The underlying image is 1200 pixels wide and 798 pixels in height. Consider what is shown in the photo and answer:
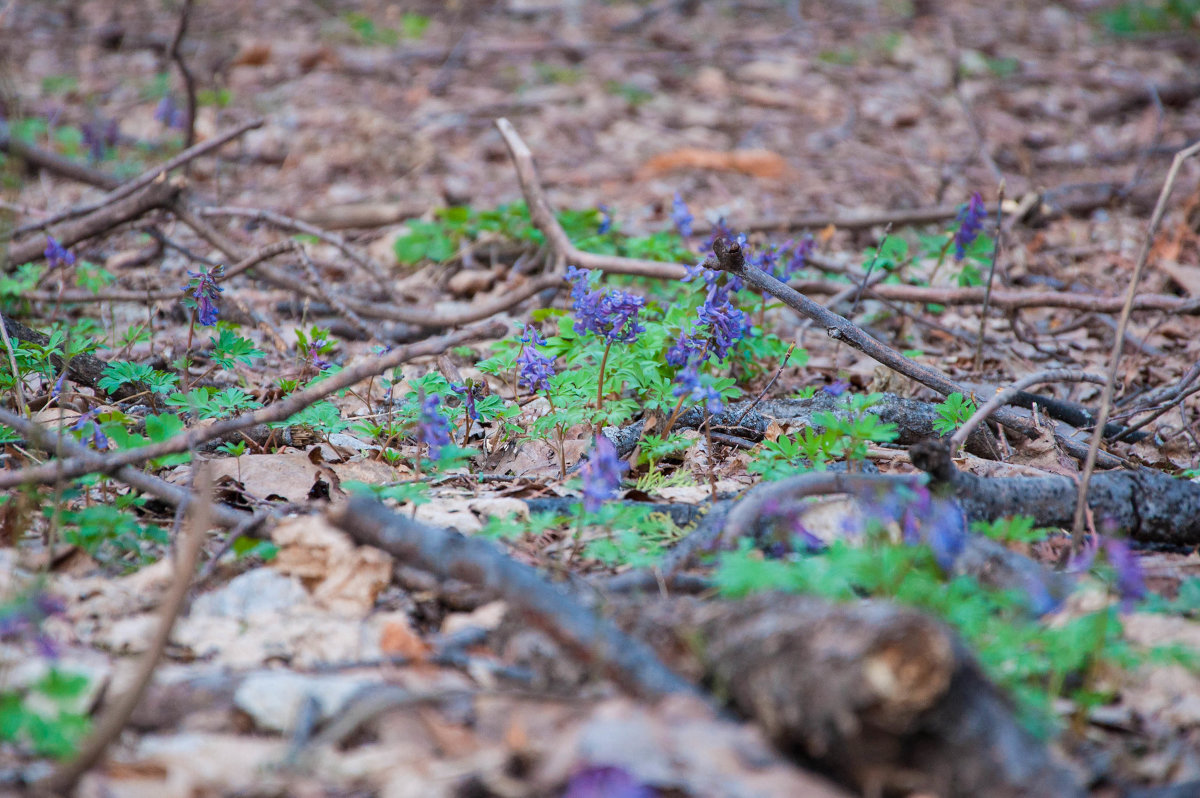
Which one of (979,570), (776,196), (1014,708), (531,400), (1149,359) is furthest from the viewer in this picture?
(776,196)

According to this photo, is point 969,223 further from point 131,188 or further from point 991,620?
point 131,188

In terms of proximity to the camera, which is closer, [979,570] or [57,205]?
[979,570]

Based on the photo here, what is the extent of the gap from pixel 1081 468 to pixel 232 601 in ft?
8.88

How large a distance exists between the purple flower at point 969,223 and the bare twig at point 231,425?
2671 millimetres

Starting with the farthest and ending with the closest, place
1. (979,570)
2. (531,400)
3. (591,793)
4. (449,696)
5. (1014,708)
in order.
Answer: (531,400) < (979,570) < (449,696) < (1014,708) < (591,793)

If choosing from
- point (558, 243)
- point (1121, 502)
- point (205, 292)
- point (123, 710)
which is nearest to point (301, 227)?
point (558, 243)

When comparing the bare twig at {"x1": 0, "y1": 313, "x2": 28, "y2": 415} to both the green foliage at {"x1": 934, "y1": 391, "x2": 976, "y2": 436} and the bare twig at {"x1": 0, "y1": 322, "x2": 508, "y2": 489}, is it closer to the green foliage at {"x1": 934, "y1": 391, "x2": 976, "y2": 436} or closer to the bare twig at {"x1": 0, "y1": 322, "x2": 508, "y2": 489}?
the bare twig at {"x1": 0, "y1": 322, "x2": 508, "y2": 489}

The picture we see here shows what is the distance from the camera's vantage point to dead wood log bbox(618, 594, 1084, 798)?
138 cm

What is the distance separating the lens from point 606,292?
2.97 metres

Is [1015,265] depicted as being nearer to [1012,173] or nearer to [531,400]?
[1012,173]

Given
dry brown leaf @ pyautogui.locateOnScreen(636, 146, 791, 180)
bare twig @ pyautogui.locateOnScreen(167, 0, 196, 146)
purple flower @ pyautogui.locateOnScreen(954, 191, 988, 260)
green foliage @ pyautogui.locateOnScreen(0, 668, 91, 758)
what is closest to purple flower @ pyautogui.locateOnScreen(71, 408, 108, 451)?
green foliage @ pyautogui.locateOnScreen(0, 668, 91, 758)

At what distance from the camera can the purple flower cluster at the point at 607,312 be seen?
2.85 metres

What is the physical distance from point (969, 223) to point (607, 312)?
2.17 meters

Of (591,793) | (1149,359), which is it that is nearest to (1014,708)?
(591,793)
